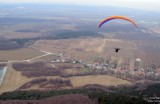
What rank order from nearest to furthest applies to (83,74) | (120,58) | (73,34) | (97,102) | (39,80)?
(97,102) → (39,80) → (83,74) → (120,58) → (73,34)

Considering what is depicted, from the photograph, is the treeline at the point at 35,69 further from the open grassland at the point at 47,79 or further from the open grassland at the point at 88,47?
the open grassland at the point at 88,47

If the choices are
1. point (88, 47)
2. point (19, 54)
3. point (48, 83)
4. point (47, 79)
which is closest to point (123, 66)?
point (47, 79)

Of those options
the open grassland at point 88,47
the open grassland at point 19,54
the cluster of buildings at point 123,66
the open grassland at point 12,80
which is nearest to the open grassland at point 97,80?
the cluster of buildings at point 123,66

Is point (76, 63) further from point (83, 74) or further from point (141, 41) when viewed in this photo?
point (141, 41)

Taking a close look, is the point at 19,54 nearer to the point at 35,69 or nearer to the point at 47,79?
the point at 35,69

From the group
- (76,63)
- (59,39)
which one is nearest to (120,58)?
(76,63)

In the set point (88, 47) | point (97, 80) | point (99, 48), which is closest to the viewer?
point (97, 80)

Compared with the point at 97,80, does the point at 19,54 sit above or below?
below

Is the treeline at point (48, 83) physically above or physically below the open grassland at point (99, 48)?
above
